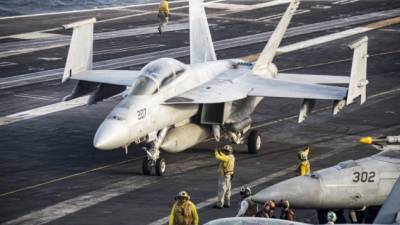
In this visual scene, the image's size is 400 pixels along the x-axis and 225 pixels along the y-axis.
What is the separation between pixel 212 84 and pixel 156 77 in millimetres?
2743

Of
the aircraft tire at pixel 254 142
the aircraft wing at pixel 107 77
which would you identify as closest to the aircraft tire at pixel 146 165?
the aircraft wing at pixel 107 77

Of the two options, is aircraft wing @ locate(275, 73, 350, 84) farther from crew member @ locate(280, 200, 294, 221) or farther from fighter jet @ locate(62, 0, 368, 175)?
crew member @ locate(280, 200, 294, 221)

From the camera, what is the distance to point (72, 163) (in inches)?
1284

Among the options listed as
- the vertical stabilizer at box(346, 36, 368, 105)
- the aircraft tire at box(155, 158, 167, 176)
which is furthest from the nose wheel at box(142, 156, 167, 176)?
the vertical stabilizer at box(346, 36, 368, 105)

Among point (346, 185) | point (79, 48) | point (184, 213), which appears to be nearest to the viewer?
point (184, 213)

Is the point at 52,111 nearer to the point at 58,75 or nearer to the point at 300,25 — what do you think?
the point at 58,75

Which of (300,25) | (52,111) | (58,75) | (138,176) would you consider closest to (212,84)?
(138,176)

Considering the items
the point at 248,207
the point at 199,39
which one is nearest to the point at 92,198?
the point at 248,207

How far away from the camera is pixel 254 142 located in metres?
33.9

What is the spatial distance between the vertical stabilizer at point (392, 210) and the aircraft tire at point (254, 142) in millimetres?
12481

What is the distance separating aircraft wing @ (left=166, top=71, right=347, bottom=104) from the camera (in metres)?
32.1

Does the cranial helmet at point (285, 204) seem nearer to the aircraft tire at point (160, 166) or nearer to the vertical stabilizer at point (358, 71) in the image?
the vertical stabilizer at point (358, 71)

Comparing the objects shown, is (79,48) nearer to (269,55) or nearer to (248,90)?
(248,90)

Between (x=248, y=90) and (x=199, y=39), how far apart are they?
5347 mm
